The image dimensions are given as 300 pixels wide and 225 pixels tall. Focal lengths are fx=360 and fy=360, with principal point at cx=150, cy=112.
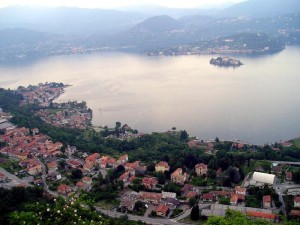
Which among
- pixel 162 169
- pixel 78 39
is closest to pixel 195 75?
pixel 162 169

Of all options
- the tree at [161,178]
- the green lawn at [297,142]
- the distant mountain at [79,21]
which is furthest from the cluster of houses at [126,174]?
the distant mountain at [79,21]

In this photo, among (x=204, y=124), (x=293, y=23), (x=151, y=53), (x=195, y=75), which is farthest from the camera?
(x=293, y=23)

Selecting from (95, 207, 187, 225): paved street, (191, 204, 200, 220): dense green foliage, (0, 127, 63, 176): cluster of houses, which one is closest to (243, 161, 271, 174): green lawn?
(191, 204, 200, 220): dense green foliage

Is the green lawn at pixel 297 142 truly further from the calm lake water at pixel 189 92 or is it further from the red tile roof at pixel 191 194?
the red tile roof at pixel 191 194

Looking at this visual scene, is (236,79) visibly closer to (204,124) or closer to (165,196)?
(204,124)

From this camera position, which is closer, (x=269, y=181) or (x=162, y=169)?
(x=269, y=181)

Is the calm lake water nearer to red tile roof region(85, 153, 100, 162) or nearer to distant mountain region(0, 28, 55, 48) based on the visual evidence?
red tile roof region(85, 153, 100, 162)
